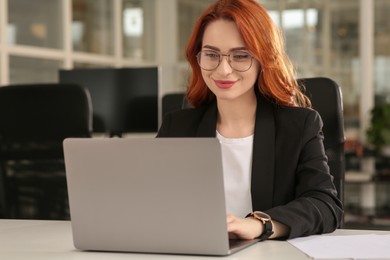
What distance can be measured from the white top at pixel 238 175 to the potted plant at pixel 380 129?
14.1 ft

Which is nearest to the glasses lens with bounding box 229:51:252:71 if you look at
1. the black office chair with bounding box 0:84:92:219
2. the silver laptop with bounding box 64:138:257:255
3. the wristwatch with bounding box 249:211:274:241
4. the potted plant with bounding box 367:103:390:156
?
the wristwatch with bounding box 249:211:274:241

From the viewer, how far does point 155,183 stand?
1.37 meters

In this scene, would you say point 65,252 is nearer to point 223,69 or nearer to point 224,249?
point 224,249

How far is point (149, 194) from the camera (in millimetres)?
1376

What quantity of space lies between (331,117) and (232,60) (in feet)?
1.65

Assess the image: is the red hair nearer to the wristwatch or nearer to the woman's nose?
the woman's nose

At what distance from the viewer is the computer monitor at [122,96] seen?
Answer: 13.3 feet

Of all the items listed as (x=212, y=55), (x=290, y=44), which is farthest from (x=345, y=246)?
(x=290, y=44)

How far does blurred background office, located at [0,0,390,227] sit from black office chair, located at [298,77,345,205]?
343 centimetres

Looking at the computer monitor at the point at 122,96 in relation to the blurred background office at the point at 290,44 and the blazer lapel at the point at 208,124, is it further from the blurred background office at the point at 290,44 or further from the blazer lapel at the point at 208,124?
the blazer lapel at the point at 208,124

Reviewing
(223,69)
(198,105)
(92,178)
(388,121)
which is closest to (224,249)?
(92,178)

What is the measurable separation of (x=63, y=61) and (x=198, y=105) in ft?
12.1

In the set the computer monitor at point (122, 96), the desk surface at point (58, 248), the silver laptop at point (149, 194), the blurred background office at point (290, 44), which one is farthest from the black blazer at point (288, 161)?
the blurred background office at point (290, 44)

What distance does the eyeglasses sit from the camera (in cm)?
191
